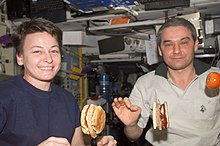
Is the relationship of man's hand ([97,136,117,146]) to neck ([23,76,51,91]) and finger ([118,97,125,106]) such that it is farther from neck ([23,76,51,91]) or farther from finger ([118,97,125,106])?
neck ([23,76,51,91])

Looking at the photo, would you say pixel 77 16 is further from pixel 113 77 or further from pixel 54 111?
pixel 113 77

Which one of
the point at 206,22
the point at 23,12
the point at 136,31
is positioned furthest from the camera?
the point at 136,31

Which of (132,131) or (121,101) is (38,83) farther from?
(132,131)

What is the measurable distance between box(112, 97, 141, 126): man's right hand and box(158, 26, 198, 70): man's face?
1.41ft

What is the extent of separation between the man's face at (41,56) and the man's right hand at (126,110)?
0.41 meters

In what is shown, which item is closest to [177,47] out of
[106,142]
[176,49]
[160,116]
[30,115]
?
[176,49]

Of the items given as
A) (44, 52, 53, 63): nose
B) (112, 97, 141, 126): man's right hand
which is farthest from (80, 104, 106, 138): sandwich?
(44, 52, 53, 63): nose

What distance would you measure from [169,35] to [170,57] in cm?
15

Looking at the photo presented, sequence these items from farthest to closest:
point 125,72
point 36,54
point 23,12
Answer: point 125,72
point 23,12
point 36,54

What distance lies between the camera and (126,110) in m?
1.60

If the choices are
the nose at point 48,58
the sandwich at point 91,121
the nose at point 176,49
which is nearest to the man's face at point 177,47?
the nose at point 176,49

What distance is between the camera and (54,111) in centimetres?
148

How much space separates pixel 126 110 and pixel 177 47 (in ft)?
1.79

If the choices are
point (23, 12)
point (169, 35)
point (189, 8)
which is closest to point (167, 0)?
point (189, 8)
